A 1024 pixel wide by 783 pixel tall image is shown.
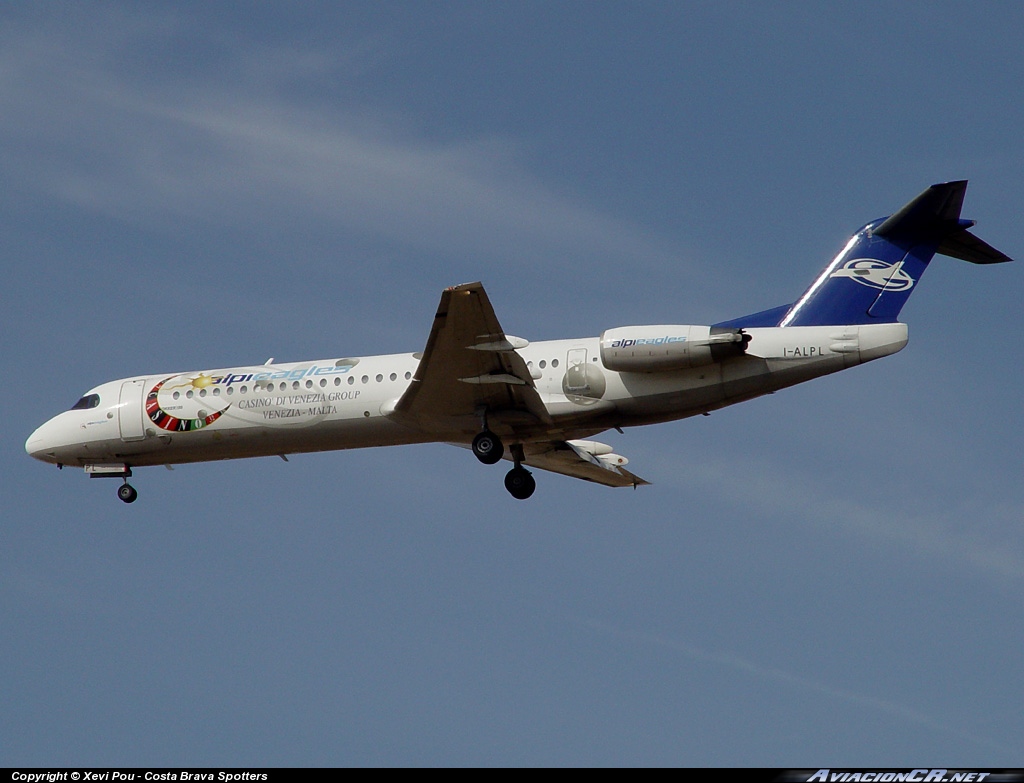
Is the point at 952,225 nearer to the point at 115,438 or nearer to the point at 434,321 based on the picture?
the point at 434,321

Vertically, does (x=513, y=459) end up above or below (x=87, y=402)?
below

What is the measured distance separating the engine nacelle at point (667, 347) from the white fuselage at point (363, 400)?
0.38 m

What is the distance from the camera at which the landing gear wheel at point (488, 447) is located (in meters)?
27.8

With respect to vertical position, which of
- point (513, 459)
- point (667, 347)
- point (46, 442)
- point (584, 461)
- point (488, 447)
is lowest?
point (488, 447)

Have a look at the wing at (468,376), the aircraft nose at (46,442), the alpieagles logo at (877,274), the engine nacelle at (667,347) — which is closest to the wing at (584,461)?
the wing at (468,376)

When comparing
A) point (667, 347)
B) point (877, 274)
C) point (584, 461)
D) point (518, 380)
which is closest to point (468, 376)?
point (518, 380)

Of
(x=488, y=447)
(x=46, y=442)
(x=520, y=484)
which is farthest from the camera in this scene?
(x=46, y=442)

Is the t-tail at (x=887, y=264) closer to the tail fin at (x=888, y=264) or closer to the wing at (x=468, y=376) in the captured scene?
the tail fin at (x=888, y=264)

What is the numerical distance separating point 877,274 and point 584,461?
8732mm

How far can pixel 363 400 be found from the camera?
93.9ft

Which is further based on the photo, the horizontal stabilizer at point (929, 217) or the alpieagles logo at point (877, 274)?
the alpieagles logo at point (877, 274)

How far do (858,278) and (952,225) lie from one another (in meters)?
1.99

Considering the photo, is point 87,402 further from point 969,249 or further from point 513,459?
point 969,249
